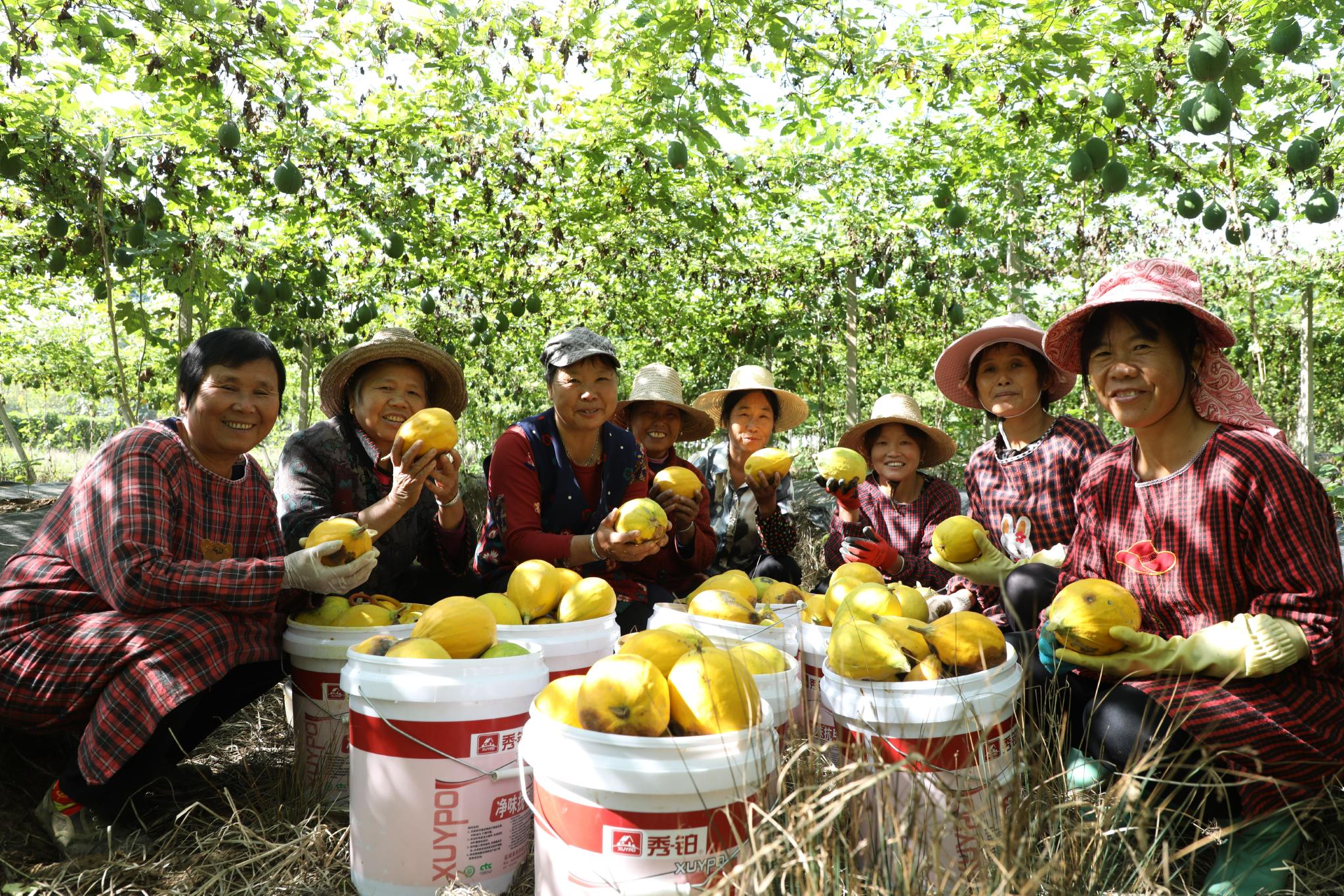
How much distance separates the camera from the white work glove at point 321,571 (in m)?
2.36

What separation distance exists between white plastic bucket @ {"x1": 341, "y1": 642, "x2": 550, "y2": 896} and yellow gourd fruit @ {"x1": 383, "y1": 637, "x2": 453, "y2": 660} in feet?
0.09

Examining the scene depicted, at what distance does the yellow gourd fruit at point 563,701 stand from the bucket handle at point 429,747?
0.20 m

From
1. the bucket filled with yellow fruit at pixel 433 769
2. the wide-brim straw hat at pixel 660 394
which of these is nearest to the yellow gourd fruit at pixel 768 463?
the wide-brim straw hat at pixel 660 394

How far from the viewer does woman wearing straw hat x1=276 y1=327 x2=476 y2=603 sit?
3.01 m

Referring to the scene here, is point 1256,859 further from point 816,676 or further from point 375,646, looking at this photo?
point 375,646

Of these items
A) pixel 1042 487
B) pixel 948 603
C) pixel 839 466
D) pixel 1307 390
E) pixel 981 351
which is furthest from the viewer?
pixel 1307 390

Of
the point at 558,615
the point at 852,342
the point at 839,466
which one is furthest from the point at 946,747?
the point at 852,342

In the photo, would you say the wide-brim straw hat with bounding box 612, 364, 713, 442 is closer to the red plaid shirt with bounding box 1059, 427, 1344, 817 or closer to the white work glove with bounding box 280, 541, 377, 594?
the white work glove with bounding box 280, 541, 377, 594

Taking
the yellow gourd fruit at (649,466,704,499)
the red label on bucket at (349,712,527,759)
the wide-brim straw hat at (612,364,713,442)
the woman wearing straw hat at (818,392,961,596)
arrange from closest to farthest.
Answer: the red label on bucket at (349,712,527,759)
the yellow gourd fruit at (649,466,704,499)
the woman wearing straw hat at (818,392,961,596)
the wide-brim straw hat at (612,364,713,442)

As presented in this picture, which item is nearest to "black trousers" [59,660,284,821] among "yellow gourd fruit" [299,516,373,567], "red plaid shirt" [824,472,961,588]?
"yellow gourd fruit" [299,516,373,567]

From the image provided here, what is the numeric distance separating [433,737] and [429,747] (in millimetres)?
23

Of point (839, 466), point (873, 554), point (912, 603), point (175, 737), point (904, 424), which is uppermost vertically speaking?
point (904, 424)

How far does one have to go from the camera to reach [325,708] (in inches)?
93.3

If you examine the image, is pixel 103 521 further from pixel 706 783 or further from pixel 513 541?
pixel 706 783
